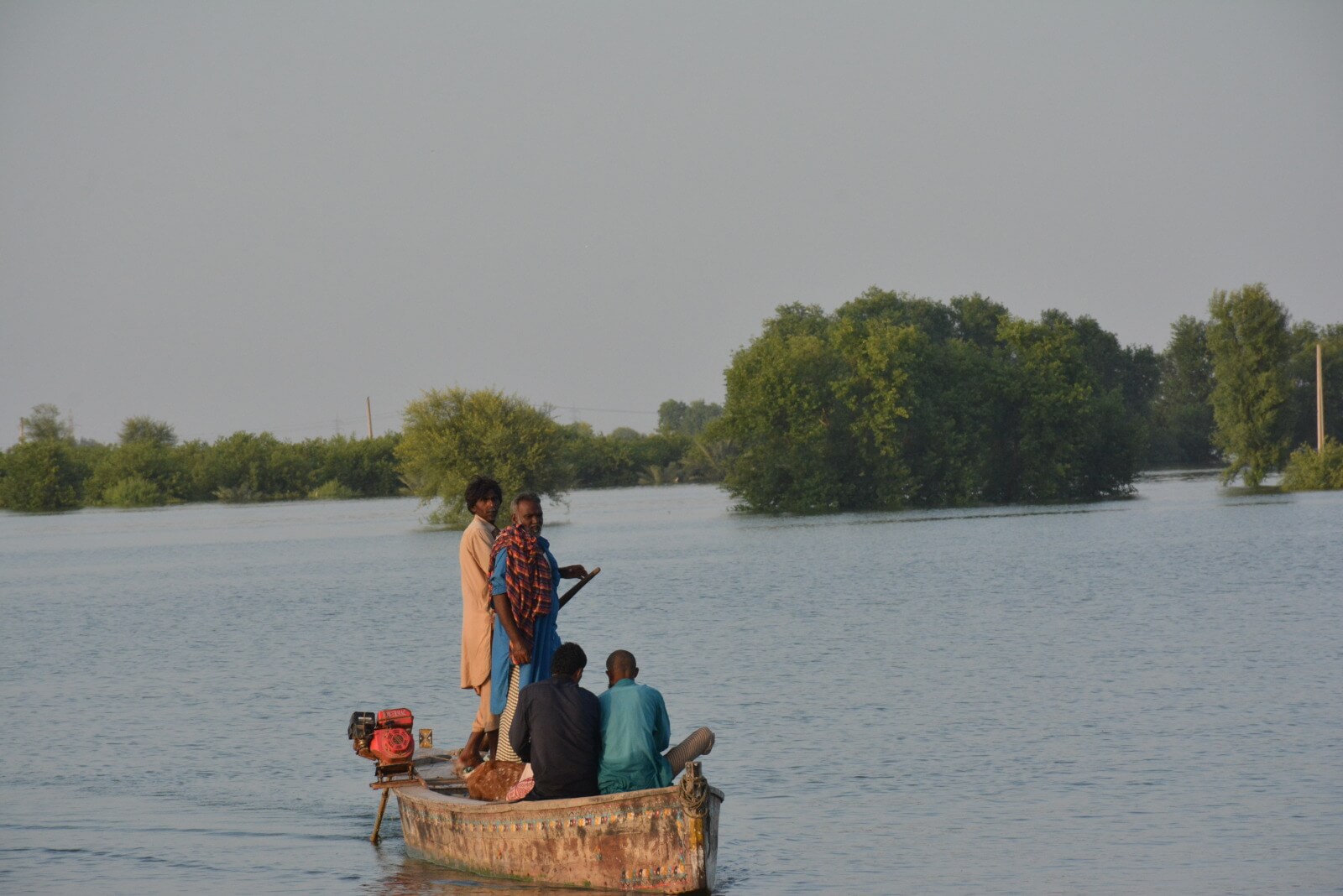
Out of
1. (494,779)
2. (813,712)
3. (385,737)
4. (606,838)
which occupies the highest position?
(385,737)

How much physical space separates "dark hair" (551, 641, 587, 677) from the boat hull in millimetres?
789

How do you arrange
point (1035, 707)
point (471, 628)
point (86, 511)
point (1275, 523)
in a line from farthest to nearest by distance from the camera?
point (86, 511), point (1275, 523), point (1035, 707), point (471, 628)

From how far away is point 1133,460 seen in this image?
244 ft

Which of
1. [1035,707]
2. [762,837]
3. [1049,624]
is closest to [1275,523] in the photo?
[1049,624]

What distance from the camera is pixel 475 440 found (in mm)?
59656

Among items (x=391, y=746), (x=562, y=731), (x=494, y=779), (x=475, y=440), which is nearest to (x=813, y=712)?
(x=391, y=746)

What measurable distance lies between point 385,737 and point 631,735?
279 cm

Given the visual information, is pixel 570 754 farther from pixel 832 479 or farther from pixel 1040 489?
pixel 1040 489

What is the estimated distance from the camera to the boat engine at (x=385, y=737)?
11523 mm

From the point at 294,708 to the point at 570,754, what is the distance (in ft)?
35.4

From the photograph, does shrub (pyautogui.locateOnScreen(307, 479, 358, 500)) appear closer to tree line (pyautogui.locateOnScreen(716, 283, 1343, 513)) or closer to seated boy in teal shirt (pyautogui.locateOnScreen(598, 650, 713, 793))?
tree line (pyautogui.locateOnScreen(716, 283, 1343, 513))

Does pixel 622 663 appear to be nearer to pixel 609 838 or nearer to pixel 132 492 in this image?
pixel 609 838

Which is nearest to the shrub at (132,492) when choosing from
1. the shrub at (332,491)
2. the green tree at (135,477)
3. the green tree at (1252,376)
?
the green tree at (135,477)

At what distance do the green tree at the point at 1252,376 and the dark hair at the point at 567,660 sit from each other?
66234mm
